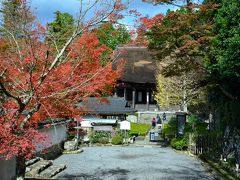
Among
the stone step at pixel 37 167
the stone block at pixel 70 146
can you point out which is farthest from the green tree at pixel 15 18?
the stone block at pixel 70 146

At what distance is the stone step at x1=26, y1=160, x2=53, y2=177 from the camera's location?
1666 cm

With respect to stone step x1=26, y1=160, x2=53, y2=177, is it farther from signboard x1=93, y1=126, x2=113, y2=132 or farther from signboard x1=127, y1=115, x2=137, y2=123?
signboard x1=127, y1=115, x2=137, y2=123

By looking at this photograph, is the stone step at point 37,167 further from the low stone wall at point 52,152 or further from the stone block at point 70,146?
the stone block at point 70,146

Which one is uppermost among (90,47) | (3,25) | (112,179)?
(90,47)

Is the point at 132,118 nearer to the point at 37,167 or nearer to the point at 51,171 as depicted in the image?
the point at 51,171

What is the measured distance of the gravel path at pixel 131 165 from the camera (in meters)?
17.3

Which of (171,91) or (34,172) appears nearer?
(34,172)

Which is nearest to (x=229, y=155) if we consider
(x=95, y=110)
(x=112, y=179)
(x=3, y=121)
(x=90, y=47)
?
(x=112, y=179)

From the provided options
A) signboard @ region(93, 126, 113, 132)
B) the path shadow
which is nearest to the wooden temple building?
signboard @ region(93, 126, 113, 132)

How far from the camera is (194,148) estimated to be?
25.5 m

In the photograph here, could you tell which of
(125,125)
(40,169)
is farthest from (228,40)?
(125,125)

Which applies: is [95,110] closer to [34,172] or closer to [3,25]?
[34,172]

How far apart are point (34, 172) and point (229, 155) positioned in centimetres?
931

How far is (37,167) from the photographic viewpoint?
57.4ft
